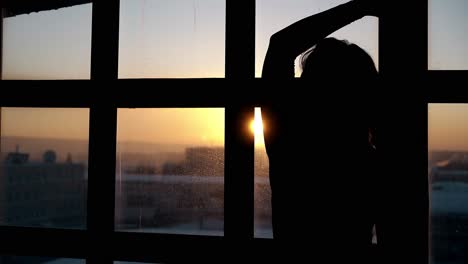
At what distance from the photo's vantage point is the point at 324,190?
815 millimetres

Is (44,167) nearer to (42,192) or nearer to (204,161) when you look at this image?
(42,192)

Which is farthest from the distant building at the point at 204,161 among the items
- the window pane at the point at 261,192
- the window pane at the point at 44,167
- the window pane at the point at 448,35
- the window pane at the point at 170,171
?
the window pane at the point at 448,35

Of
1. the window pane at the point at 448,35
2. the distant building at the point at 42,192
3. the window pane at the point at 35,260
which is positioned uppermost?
the window pane at the point at 448,35

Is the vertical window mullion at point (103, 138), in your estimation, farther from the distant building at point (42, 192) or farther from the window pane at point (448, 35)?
the window pane at point (448, 35)

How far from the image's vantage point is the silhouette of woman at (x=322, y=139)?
802 millimetres

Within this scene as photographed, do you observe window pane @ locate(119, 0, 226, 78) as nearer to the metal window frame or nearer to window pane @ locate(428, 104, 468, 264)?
the metal window frame

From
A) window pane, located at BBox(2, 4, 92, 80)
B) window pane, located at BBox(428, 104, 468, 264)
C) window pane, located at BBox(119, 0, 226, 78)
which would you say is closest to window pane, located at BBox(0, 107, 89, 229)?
window pane, located at BBox(2, 4, 92, 80)

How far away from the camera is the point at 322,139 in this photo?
0.85m

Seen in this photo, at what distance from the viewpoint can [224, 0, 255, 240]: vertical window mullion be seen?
1088 millimetres

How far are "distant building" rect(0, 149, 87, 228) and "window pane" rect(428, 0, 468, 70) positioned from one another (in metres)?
1.03

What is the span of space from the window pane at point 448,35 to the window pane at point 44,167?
38.2 inches

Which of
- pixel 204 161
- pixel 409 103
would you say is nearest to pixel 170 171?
pixel 204 161

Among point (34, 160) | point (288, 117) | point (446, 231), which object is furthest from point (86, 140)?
point (446, 231)

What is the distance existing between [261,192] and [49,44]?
797mm
